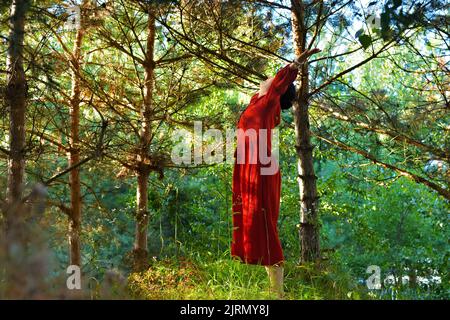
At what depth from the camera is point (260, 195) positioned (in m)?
4.05

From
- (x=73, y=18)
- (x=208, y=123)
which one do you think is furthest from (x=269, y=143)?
(x=208, y=123)

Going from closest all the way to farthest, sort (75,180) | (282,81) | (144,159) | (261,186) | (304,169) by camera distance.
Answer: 1. (261,186)
2. (282,81)
3. (304,169)
4. (144,159)
5. (75,180)

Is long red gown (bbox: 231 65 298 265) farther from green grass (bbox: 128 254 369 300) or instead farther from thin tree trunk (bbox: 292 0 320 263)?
thin tree trunk (bbox: 292 0 320 263)

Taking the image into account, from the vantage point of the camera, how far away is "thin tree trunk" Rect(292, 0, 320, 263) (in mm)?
5035

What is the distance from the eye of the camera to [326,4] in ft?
18.6

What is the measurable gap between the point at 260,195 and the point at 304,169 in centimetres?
120

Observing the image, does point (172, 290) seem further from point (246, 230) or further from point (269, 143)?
point (269, 143)

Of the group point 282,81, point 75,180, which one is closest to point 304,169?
point 282,81

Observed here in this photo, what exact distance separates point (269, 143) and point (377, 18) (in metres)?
1.72

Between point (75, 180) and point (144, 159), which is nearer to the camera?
point (144, 159)

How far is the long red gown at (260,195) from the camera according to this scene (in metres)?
4.03

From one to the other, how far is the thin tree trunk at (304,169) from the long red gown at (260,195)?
98 cm

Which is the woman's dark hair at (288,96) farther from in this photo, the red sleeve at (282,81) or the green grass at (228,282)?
the green grass at (228,282)

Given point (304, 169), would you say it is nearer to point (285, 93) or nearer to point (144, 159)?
point (285, 93)
